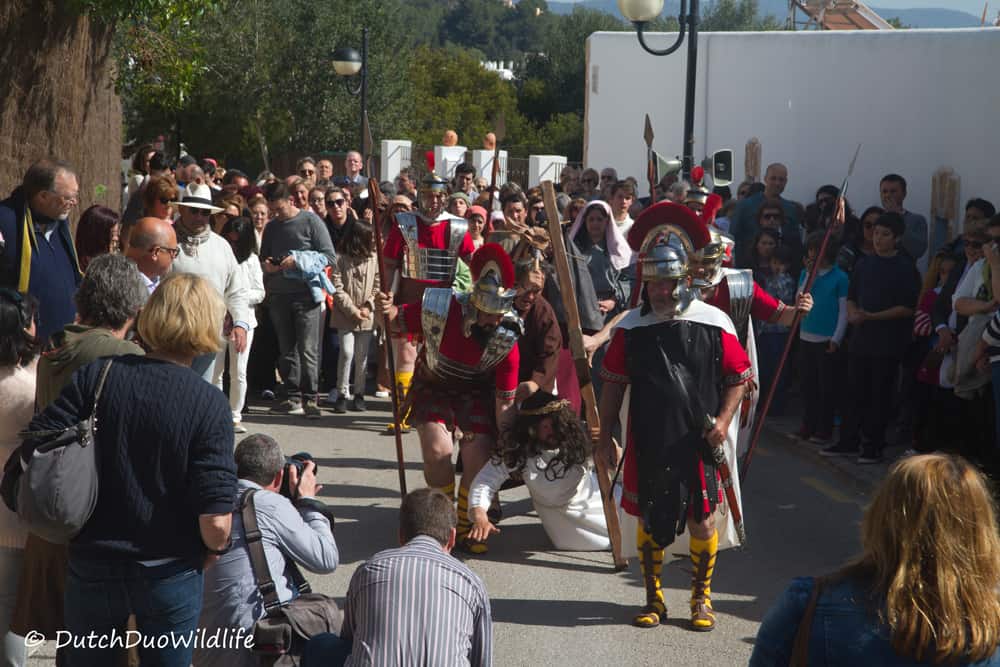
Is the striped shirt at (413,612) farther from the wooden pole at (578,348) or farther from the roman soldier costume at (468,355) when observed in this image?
the roman soldier costume at (468,355)

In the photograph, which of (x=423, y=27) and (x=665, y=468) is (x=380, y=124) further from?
(x=423, y=27)

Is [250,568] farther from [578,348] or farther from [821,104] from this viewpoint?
[821,104]

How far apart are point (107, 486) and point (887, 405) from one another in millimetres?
6979

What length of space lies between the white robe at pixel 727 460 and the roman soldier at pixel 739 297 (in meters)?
0.36

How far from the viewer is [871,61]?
15.3 metres

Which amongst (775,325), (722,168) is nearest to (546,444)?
(775,325)

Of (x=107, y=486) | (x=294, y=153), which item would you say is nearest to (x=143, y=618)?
(x=107, y=486)

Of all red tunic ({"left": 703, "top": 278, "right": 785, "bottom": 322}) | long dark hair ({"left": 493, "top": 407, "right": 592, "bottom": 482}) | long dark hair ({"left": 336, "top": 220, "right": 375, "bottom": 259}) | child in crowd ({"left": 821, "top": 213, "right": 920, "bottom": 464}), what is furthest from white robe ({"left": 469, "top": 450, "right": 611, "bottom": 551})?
long dark hair ({"left": 336, "top": 220, "right": 375, "bottom": 259})

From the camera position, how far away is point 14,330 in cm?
434

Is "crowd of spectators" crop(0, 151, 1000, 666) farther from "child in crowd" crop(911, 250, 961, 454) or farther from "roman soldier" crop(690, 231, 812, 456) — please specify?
"roman soldier" crop(690, 231, 812, 456)

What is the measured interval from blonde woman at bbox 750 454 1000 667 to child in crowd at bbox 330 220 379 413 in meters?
8.40

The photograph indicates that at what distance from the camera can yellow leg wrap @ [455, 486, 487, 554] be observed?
6996 mm

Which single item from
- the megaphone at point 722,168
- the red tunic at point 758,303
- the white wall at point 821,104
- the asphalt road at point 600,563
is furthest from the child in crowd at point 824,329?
the megaphone at point 722,168

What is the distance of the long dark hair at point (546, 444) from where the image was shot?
6785mm
